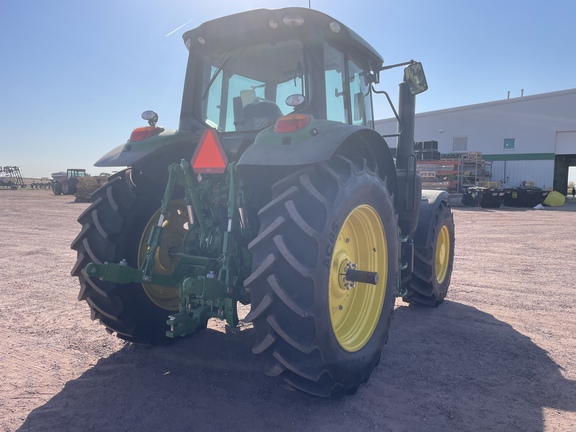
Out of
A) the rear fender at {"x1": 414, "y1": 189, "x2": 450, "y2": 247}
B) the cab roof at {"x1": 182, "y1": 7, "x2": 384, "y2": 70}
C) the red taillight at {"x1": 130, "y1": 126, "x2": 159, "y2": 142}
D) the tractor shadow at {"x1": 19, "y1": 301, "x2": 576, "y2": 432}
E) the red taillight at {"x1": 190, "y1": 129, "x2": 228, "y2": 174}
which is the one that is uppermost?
the cab roof at {"x1": 182, "y1": 7, "x2": 384, "y2": 70}

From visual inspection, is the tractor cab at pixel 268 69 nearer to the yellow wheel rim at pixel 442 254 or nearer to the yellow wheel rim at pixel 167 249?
the yellow wheel rim at pixel 167 249

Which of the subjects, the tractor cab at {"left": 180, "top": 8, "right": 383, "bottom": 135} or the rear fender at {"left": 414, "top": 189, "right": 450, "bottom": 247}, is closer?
the tractor cab at {"left": 180, "top": 8, "right": 383, "bottom": 135}

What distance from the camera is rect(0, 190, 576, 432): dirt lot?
2.46 m

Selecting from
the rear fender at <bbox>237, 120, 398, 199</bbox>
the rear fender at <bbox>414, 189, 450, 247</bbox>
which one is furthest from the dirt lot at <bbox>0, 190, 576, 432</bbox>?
the rear fender at <bbox>237, 120, 398, 199</bbox>

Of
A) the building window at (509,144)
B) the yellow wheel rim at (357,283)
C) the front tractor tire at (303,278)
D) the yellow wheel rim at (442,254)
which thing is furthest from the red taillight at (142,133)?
the building window at (509,144)

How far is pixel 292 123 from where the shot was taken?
245 cm

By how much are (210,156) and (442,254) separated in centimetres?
351

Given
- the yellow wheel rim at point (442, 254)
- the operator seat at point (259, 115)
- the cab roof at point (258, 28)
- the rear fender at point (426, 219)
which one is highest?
the cab roof at point (258, 28)

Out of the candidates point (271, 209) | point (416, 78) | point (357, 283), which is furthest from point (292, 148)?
point (416, 78)

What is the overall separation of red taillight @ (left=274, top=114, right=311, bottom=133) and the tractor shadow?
1.62m

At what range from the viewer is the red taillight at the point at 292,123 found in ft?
7.99

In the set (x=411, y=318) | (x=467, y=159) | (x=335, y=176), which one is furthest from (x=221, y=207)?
(x=467, y=159)

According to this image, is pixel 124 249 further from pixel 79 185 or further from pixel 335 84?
pixel 79 185

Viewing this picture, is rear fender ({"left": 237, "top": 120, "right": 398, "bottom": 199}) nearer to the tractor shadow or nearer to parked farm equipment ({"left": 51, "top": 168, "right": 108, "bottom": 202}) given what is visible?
the tractor shadow
